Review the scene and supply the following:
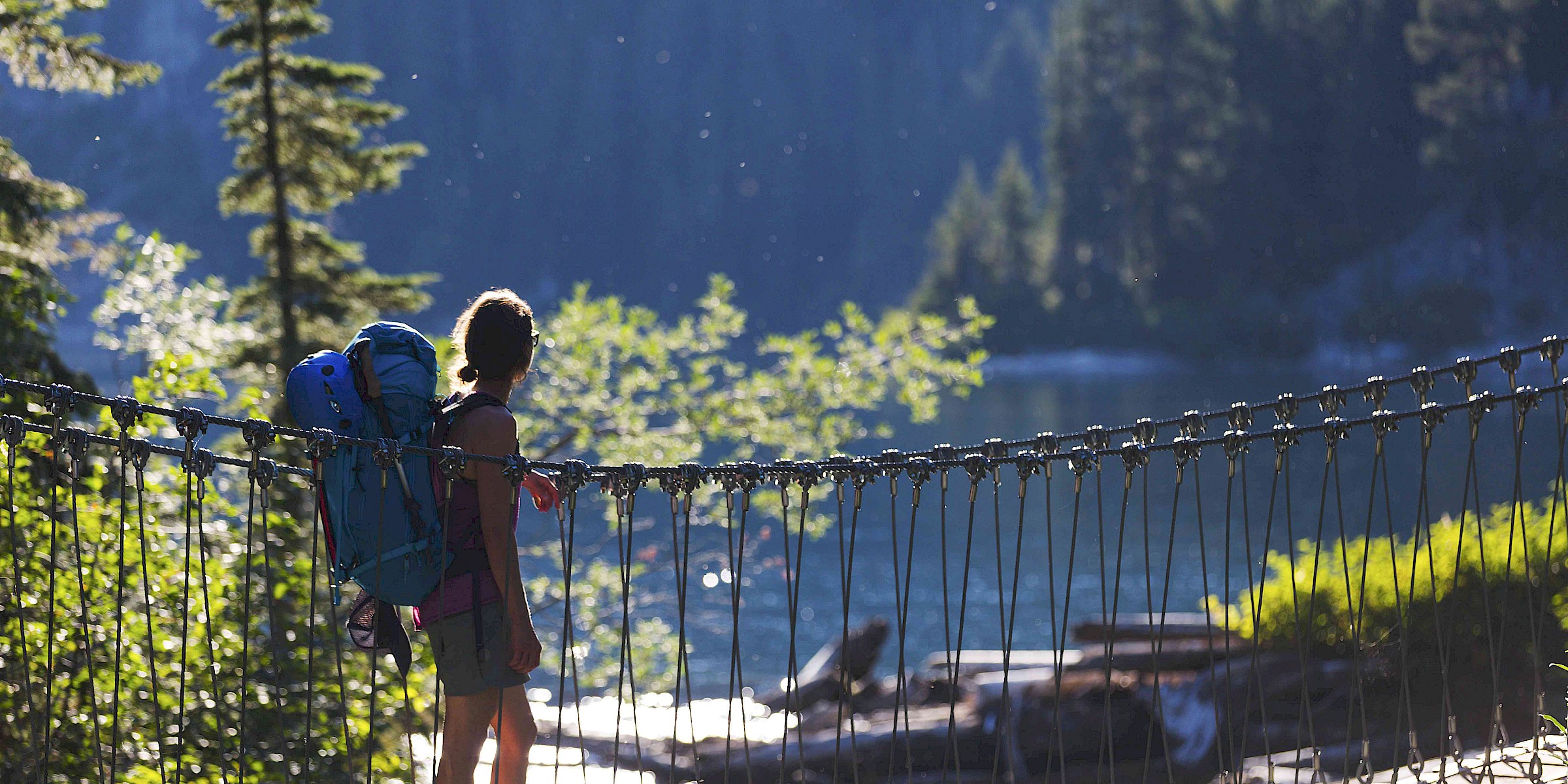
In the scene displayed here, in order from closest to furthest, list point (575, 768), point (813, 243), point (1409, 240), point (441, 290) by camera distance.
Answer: point (575, 768)
point (1409, 240)
point (441, 290)
point (813, 243)

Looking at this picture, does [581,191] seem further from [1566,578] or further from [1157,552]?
[1566,578]

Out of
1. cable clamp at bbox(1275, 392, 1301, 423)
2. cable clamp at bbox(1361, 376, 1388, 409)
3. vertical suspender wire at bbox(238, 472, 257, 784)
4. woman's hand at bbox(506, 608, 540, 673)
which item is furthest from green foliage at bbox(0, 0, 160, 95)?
cable clamp at bbox(1361, 376, 1388, 409)

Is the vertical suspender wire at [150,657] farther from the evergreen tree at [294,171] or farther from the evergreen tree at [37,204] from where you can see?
the evergreen tree at [294,171]

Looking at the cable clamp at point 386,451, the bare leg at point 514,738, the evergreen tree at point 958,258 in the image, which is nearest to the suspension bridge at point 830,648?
the cable clamp at point 386,451

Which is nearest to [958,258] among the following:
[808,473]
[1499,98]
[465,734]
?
[1499,98]

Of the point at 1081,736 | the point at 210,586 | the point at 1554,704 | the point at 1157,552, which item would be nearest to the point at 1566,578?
the point at 1554,704

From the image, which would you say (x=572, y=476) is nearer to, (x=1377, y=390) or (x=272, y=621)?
(x=272, y=621)

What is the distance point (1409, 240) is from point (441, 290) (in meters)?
65.2

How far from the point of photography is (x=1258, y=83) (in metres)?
54.3

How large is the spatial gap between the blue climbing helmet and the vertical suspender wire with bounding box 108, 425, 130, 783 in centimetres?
44

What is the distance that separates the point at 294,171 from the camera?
854 centimetres

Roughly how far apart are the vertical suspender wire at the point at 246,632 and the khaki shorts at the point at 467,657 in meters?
0.41

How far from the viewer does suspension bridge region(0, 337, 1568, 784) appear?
131 inches

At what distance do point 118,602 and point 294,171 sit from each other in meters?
5.82
